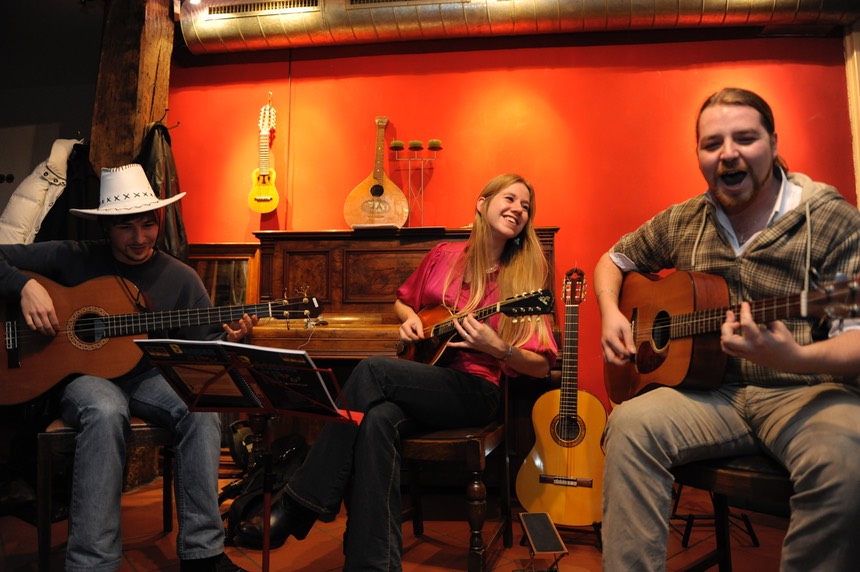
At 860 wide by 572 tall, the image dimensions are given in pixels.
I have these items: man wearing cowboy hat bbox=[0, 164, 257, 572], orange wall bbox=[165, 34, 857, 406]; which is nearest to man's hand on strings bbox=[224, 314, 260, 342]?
man wearing cowboy hat bbox=[0, 164, 257, 572]

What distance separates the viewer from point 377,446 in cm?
230

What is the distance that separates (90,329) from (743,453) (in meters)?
2.60

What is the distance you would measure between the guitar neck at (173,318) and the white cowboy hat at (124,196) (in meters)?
0.50

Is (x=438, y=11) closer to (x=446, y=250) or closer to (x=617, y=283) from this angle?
(x=446, y=250)

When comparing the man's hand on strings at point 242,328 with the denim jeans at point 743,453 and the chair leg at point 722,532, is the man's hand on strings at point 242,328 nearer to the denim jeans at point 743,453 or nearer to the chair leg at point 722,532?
the denim jeans at point 743,453

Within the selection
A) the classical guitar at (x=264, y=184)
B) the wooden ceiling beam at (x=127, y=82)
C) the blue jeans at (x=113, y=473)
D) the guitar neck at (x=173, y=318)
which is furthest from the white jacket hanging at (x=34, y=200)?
the blue jeans at (x=113, y=473)

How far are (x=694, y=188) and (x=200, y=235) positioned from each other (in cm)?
392

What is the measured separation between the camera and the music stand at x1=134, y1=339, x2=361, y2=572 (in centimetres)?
181

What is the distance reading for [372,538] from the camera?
2176 mm

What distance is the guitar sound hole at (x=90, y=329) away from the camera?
274 centimetres

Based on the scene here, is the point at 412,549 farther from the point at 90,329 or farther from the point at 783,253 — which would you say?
the point at 783,253

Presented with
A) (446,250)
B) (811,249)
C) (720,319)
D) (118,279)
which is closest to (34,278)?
(118,279)

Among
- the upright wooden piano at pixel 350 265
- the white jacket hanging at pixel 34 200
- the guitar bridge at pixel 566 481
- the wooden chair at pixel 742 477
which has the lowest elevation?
the guitar bridge at pixel 566 481

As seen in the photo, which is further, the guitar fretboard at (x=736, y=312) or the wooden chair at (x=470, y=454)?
the wooden chair at (x=470, y=454)
